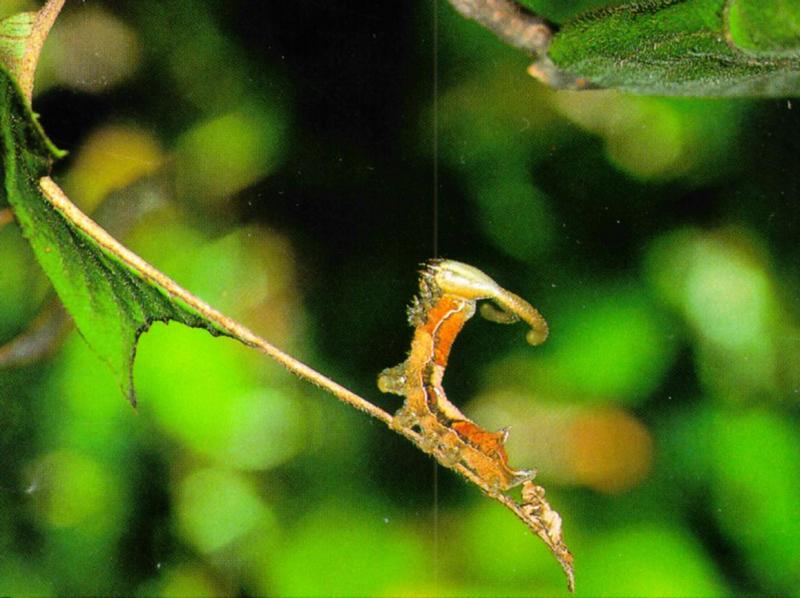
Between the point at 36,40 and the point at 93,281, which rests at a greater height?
the point at 36,40

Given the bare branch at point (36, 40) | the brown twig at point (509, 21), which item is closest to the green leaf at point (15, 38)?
the bare branch at point (36, 40)

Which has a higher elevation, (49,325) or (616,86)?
(616,86)

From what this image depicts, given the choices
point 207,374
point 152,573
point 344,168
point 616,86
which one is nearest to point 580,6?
point 616,86

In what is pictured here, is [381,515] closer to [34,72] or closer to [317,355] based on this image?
[317,355]

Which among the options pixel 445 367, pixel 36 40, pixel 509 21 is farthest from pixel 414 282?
pixel 36 40

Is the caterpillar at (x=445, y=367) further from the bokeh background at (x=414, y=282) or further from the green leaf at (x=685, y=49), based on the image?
the green leaf at (x=685, y=49)

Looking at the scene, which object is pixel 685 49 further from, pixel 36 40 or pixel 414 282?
pixel 36 40

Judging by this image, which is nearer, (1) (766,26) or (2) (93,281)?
(1) (766,26)
